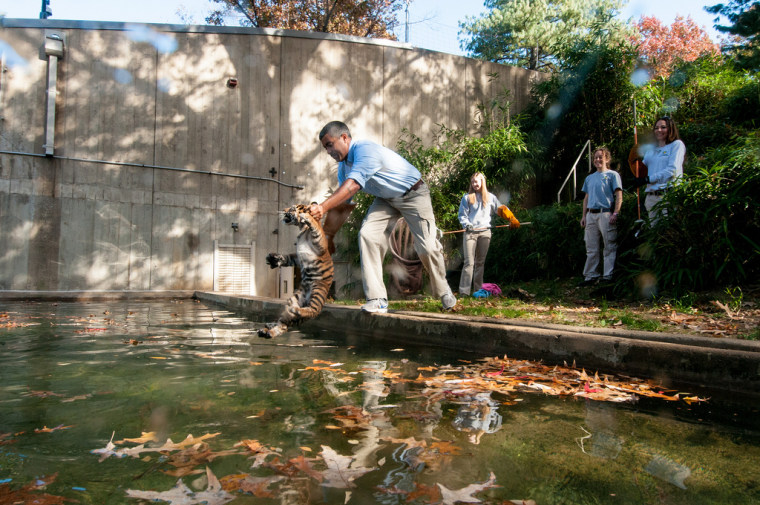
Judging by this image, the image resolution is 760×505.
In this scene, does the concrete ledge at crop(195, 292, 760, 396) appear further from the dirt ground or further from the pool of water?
the dirt ground

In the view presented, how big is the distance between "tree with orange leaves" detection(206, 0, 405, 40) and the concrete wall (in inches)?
365

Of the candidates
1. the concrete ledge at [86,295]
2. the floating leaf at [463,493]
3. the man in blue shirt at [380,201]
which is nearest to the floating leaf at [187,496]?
the floating leaf at [463,493]

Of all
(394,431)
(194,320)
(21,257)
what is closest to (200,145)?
(21,257)

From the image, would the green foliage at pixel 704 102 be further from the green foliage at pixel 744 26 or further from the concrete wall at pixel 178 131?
the concrete wall at pixel 178 131

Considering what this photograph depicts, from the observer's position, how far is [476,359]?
3451 mm

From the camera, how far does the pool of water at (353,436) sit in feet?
4.59

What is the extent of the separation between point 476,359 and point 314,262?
1.38m

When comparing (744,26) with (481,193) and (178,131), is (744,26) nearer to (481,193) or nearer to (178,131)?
(481,193)

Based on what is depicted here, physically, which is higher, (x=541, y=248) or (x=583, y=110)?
(x=583, y=110)

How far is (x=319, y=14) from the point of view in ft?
71.5

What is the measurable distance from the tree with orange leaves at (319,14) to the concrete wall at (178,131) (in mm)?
9272

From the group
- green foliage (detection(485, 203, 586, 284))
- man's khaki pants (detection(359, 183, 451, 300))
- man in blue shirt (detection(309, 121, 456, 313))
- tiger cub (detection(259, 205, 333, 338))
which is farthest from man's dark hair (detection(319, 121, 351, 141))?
green foliage (detection(485, 203, 586, 284))

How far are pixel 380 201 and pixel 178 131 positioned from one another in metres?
9.40

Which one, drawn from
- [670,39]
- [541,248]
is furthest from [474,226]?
[670,39]
